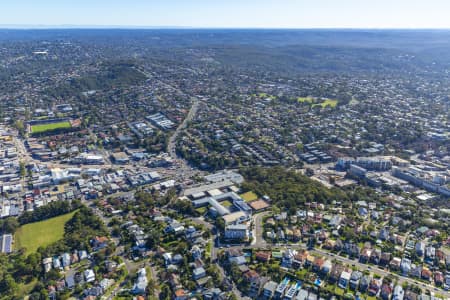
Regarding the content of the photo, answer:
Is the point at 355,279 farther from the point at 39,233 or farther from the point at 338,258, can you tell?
the point at 39,233

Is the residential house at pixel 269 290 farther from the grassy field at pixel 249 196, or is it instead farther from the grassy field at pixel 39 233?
the grassy field at pixel 39 233

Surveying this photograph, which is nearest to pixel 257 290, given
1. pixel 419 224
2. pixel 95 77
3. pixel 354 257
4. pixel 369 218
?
pixel 354 257

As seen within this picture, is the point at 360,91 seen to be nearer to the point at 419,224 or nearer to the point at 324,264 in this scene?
the point at 419,224

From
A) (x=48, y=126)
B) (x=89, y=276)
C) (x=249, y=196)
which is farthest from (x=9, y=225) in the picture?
(x=48, y=126)

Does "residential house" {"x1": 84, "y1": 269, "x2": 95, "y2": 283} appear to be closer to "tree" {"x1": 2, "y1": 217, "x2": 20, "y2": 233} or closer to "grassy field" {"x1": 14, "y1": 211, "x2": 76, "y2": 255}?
"grassy field" {"x1": 14, "y1": 211, "x2": 76, "y2": 255}

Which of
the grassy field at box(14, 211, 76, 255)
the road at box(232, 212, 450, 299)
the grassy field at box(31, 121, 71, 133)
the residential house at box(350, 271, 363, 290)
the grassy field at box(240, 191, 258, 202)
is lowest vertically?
the grassy field at box(14, 211, 76, 255)

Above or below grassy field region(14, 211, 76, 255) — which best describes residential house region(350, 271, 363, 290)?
above

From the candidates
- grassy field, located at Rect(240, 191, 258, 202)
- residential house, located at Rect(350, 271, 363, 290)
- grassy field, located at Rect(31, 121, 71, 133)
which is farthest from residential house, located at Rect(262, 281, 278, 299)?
grassy field, located at Rect(31, 121, 71, 133)
